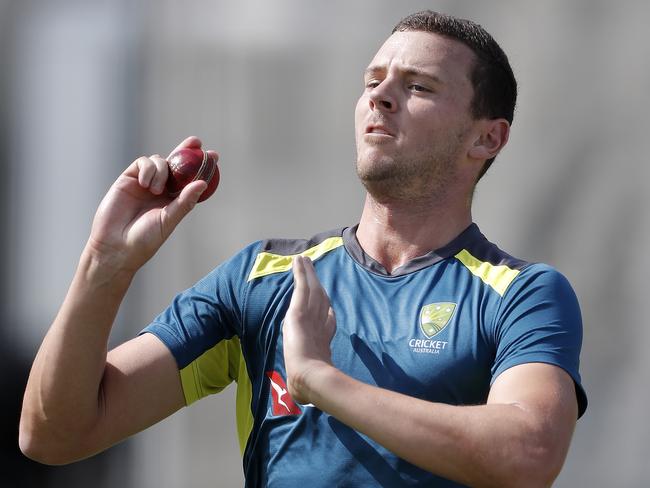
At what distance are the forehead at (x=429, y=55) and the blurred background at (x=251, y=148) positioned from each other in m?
0.82

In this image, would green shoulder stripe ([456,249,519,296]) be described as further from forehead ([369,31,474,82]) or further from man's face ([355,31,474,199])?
forehead ([369,31,474,82])

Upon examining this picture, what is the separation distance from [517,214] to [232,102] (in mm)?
1093

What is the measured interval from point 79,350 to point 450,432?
0.80 meters

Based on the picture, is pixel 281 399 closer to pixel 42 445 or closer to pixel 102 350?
pixel 102 350

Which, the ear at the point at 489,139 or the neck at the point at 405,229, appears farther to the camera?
the ear at the point at 489,139

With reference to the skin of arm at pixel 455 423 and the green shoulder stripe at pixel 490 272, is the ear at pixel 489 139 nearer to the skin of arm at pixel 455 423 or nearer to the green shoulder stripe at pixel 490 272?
the green shoulder stripe at pixel 490 272

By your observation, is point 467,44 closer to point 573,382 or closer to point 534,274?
point 534,274

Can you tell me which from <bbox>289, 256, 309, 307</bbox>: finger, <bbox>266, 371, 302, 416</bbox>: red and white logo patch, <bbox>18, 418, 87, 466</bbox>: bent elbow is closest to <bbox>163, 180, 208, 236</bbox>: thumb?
<bbox>289, 256, 309, 307</bbox>: finger

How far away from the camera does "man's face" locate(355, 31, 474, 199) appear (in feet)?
7.96

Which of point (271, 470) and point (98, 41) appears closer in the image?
point (271, 470)

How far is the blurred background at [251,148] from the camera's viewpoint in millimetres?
3195

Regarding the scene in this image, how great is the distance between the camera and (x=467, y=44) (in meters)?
2.57

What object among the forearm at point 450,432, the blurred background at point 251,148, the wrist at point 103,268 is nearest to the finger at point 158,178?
the wrist at point 103,268

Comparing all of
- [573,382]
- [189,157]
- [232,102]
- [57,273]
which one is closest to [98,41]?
[232,102]
